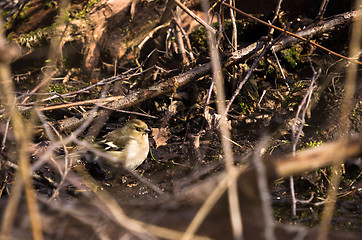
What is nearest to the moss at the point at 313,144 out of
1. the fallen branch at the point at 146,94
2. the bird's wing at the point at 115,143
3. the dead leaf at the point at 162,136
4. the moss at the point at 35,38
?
the fallen branch at the point at 146,94

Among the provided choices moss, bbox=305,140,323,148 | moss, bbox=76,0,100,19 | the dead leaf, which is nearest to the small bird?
the dead leaf

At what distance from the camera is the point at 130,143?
461cm

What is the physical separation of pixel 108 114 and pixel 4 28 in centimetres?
281

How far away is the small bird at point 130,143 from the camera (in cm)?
445

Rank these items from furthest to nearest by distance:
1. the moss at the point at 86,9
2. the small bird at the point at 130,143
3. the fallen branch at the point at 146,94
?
1. the moss at the point at 86,9
2. the fallen branch at the point at 146,94
3. the small bird at the point at 130,143

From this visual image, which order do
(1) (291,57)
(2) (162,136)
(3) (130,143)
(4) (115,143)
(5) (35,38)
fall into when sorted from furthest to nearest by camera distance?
(5) (35,38) < (1) (291,57) < (2) (162,136) < (4) (115,143) < (3) (130,143)

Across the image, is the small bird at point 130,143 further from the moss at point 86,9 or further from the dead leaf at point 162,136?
the moss at point 86,9

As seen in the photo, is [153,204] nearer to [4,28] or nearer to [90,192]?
[90,192]

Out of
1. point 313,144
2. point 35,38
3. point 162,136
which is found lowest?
point 313,144

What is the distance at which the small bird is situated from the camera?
14.6 feet

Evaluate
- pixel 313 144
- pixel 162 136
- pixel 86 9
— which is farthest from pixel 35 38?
pixel 313 144

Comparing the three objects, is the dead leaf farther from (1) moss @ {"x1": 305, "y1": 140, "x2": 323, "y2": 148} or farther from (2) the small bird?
(1) moss @ {"x1": 305, "y1": 140, "x2": 323, "y2": 148}

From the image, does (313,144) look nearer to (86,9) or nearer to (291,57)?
(291,57)

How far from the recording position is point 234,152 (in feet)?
14.4
